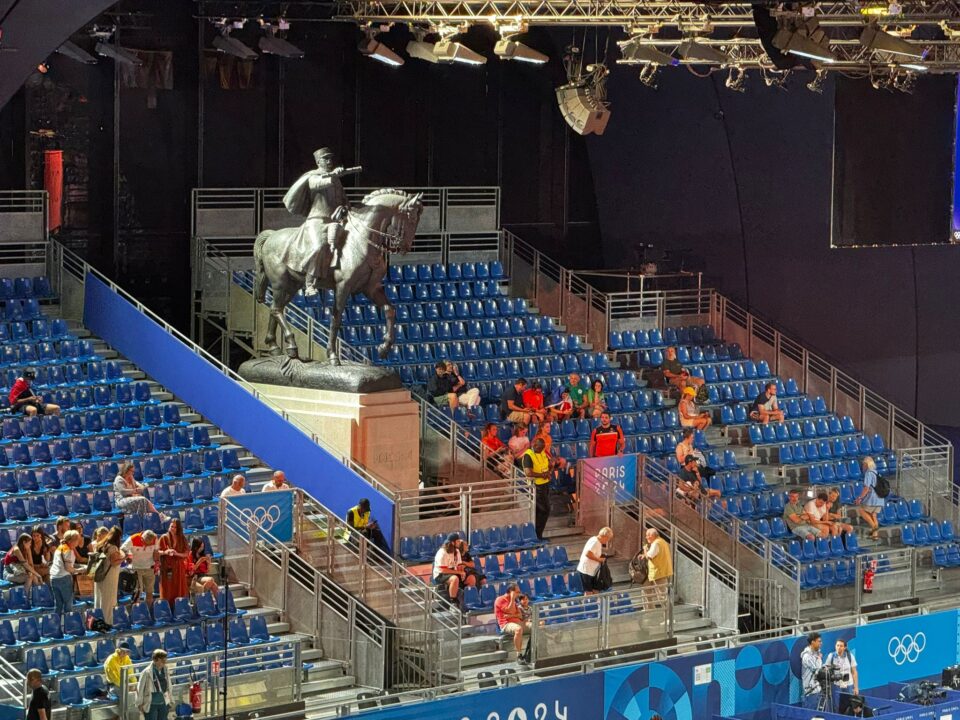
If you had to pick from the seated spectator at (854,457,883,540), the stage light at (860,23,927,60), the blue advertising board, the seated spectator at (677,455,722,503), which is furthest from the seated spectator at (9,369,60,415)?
the seated spectator at (854,457,883,540)

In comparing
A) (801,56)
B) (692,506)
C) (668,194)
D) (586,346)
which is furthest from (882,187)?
(668,194)

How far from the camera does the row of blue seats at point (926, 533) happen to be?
81.8 feet

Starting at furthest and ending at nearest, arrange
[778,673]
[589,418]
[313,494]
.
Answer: [589,418] < [313,494] < [778,673]

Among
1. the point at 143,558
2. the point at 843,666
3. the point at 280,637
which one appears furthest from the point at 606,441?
the point at 143,558

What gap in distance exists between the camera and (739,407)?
1048 inches

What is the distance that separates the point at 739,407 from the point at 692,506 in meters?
3.56

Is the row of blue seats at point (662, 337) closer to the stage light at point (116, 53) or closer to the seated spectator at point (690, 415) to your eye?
the seated spectator at point (690, 415)

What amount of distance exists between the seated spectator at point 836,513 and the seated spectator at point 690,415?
6.70 ft

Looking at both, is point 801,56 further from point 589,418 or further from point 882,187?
point 589,418

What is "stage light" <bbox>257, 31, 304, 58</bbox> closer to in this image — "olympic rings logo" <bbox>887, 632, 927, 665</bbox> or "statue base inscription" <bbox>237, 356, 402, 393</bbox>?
"statue base inscription" <bbox>237, 356, 402, 393</bbox>

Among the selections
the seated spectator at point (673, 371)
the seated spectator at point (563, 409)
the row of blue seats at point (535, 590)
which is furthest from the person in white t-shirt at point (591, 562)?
the seated spectator at point (673, 371)

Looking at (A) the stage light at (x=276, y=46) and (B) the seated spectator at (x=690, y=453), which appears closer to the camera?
(B) the seated spectator at (x=690, y=453)

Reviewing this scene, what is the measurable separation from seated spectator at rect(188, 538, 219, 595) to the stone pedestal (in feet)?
10.5

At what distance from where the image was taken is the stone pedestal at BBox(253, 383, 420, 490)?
22.3 m
